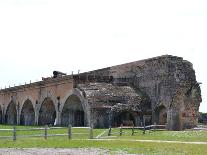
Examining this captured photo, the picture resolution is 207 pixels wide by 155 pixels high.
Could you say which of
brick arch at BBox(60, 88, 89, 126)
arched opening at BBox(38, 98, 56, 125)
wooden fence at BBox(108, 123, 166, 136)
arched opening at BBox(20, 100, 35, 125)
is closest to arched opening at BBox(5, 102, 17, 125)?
arched opening at BBox(20, 100, 35, 125)

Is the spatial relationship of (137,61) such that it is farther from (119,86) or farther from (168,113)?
(168,113)

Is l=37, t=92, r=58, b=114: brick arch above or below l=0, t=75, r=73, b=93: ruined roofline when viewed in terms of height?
below

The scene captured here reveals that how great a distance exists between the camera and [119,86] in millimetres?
42094

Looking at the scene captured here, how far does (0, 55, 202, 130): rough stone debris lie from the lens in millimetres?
37938

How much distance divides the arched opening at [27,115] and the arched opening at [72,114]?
11.9m

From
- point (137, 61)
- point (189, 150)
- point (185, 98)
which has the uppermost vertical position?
point (137, 61)

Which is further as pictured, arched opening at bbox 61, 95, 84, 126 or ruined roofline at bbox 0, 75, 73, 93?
arched opening at bbox 61, 95, 84, 126

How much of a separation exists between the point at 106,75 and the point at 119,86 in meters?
2.97

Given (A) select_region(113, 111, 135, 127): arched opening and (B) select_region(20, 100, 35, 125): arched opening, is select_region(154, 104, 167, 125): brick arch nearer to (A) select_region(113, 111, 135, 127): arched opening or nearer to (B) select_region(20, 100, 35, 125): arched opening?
(A) select_region(113, 111, 135, 127): arched opening

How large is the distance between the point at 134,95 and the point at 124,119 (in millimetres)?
2281

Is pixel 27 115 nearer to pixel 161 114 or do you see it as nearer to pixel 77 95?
pixel 77 95

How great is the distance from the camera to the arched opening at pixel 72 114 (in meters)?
45.2

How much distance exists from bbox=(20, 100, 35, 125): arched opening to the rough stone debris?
11.1 metres

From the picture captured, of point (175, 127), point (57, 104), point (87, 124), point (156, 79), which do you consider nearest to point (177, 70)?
point (156, 79)
